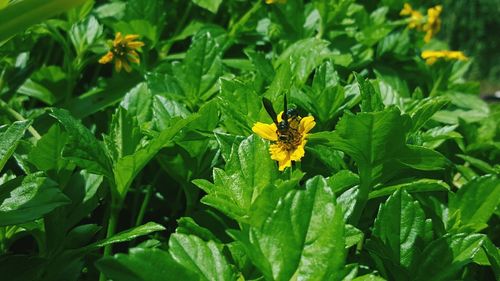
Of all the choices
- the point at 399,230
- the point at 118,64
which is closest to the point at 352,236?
the point at 399,230

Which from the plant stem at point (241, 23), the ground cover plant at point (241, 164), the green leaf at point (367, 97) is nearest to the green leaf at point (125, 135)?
the ground cover plant at point (241, 164)

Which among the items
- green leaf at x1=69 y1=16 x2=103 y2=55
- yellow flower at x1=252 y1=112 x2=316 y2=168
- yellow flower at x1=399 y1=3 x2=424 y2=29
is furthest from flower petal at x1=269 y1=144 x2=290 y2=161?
yellow flower at x1=399 y1=3 x2=424 y2=29

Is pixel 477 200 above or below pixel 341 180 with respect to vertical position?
below

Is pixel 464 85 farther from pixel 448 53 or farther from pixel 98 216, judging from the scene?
pixel 98 216

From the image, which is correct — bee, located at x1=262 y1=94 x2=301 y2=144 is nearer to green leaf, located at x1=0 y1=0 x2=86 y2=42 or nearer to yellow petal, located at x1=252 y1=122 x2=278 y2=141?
yellow petal, located at x1=252 y1=122 x2=278 y2=141

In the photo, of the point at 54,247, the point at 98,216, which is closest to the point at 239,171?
the point at 54,247

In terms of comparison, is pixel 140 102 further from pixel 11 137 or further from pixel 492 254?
pixel 492 254
